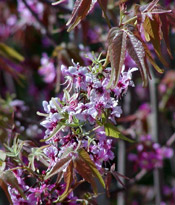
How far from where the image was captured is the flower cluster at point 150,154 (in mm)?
2164

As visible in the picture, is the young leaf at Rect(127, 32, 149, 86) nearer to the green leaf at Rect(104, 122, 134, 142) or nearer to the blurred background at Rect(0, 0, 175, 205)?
the green leaf at Rect(104, 122, 134, 142)

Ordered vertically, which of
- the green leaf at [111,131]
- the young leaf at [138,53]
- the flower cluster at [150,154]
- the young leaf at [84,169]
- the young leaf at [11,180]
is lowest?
the flower cluster at [150,154]

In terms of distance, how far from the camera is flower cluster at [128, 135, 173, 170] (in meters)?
2.16

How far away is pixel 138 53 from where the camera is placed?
32.7 inches

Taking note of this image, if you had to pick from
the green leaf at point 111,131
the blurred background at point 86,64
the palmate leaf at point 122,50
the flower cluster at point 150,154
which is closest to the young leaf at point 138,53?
the palmate leaf at point 122,50

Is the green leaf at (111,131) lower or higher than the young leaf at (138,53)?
lower

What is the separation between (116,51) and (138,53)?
0.05 meters

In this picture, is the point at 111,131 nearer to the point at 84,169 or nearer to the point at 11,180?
the point at 84,169

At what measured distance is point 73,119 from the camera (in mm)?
922

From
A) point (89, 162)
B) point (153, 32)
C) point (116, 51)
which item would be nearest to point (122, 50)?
point (116, 51)

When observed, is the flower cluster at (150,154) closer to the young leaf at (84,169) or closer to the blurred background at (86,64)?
the blurred background at (86,64)

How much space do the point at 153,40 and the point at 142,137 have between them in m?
1.32

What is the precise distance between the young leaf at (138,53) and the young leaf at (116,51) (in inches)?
0.5

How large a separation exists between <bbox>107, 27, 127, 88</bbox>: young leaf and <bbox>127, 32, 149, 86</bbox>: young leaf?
13 mm
